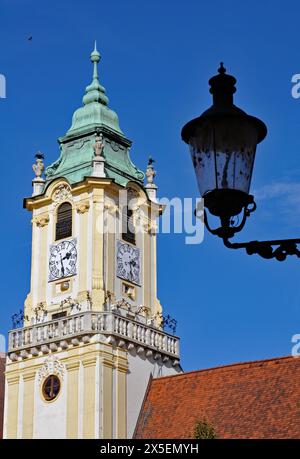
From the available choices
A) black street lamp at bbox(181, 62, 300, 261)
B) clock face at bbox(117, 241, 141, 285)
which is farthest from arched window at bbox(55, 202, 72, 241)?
black street lamp at bbox(181, 62, 300, 261)

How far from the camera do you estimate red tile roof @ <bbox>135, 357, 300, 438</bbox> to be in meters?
31.1

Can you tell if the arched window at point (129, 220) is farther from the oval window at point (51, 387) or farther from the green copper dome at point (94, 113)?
the oval window at point (51, 387)

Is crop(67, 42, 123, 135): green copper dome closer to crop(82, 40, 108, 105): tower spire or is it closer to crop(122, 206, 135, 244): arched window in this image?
crop(82, 40, 108, 105): tower spire

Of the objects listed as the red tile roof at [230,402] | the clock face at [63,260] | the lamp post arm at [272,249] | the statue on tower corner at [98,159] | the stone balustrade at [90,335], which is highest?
the statue on tower corner at [98,159]

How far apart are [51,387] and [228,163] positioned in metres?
29.3

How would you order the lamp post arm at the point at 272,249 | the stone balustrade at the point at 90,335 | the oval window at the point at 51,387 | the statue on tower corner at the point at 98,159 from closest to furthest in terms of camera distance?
the lamp post arm at the point at 272,249 < the stone balustrade at the point at 90,335 < the oval window at the point at 51,387 < the statue on tower corner at the point at 98,159

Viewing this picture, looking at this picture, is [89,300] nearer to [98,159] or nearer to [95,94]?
[98,159]

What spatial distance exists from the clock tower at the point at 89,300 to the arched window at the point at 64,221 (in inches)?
1.5

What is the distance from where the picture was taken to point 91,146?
38.5 m

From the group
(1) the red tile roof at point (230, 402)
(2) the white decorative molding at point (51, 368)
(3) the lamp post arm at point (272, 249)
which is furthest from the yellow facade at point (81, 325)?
(3) the lamp post arm at point (272, 249)

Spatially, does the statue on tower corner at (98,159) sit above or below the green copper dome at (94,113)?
below

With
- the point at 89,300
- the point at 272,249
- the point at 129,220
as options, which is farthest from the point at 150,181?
the point at 272,249

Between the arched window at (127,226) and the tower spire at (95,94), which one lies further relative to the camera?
the tower spire at (95,94)

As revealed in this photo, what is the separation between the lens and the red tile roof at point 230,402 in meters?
31.1
